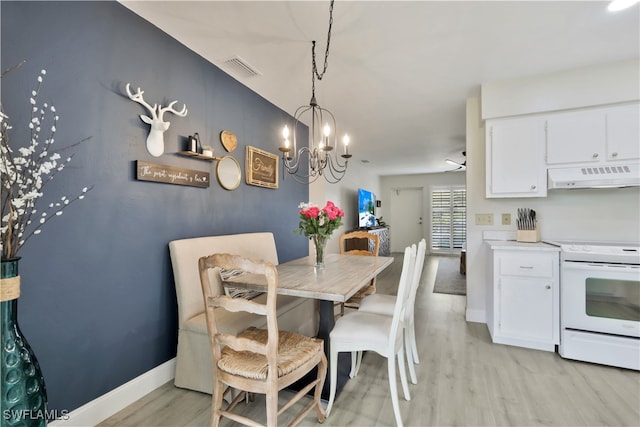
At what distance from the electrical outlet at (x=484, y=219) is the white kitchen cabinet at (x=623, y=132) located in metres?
1.05

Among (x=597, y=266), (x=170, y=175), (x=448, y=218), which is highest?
(x=170, y=175)

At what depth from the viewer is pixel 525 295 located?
2.48m

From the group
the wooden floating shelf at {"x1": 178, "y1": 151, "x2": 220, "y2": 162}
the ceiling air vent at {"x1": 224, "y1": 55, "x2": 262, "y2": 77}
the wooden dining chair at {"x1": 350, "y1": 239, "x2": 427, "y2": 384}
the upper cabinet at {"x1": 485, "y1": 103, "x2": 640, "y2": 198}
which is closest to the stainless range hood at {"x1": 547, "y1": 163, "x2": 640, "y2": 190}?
the upper cabinet at {"x1": 485, "y1": 103, "x2": 640, "y2": 198}

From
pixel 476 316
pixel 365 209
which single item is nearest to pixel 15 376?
pixel 476 316

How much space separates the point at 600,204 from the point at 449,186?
5719 mm

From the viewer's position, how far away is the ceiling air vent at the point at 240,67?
2.41 metres

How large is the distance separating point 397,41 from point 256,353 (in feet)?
7.50

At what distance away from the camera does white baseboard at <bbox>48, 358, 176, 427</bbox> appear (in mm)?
1510

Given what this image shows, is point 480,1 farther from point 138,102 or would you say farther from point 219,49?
point 138,102

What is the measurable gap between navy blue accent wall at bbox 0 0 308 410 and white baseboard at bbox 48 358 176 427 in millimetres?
41

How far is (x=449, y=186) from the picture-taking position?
27.2ft

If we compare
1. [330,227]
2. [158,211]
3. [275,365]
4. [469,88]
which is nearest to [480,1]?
[469,88]

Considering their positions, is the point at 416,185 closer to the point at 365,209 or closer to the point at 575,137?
the point at 365,209

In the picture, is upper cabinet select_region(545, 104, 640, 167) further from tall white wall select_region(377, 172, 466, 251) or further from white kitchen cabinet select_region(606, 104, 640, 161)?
tall white wall select_region(377, 172, 466, 251)
